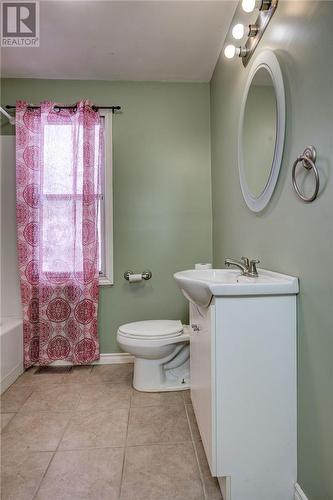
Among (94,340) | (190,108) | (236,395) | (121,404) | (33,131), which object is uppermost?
(190,108)

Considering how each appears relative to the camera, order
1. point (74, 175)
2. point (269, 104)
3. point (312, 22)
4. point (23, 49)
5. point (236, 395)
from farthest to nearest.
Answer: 1. point (74, 175)
2. point (23, 49)
3. point (269, 104)
4. point (236, 395)
5. point (312, 22)

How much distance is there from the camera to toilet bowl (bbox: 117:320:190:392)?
1947 millimetres

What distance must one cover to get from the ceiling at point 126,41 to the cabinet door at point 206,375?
1.85 m

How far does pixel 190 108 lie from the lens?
2596 millimetres

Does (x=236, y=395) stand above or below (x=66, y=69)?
below

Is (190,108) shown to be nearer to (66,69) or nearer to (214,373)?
(66,69)

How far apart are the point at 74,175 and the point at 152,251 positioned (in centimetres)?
91

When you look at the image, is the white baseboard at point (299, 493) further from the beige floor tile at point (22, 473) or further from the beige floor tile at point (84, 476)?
the beige floor tile at point (22, 473)

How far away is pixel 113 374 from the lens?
7.58ft

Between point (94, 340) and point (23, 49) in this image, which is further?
point (94, 340)

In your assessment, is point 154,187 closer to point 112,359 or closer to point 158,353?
point 158,353

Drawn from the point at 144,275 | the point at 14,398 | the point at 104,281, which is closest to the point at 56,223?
the point at 104,281

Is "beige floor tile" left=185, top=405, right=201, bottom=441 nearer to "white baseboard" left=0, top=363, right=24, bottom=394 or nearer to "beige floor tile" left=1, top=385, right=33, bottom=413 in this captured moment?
"beige floor tile" left=1, top=385, right=33, bottom=413

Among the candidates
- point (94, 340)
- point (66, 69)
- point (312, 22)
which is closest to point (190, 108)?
point (66, 69)
